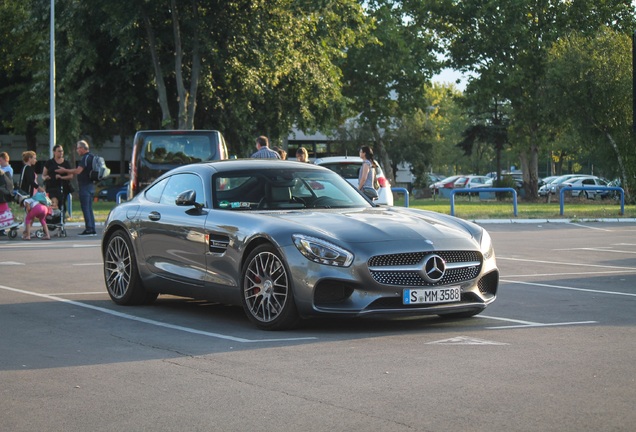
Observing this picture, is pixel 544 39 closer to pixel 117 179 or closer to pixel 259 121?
pixel 259 121

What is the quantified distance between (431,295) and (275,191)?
6.86 ft

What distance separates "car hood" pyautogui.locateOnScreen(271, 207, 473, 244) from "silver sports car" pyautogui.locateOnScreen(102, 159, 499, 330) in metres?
0.01

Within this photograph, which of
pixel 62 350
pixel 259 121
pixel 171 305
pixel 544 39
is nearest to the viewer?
pixel 62 350

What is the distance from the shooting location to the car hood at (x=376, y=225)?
32.8 ft

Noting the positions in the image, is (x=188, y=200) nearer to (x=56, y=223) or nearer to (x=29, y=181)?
(x=56, y=223)

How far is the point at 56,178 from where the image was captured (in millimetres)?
25516

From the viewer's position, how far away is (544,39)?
62344 millimetres

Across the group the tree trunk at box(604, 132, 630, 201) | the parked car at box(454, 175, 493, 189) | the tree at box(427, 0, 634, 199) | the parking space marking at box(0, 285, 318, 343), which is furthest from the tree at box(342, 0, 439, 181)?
the parking space marking at box(0, 285, 318, 343)

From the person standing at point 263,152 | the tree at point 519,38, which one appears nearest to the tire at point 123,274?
the person standing at point 263,152

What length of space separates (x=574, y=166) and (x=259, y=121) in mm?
73735

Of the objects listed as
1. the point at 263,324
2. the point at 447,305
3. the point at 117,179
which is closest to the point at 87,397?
the point at 263,324

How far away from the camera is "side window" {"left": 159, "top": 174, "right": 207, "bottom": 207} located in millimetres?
11539

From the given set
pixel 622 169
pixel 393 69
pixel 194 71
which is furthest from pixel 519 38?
pixel 194 71

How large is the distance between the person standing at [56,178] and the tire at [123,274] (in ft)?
43.0
